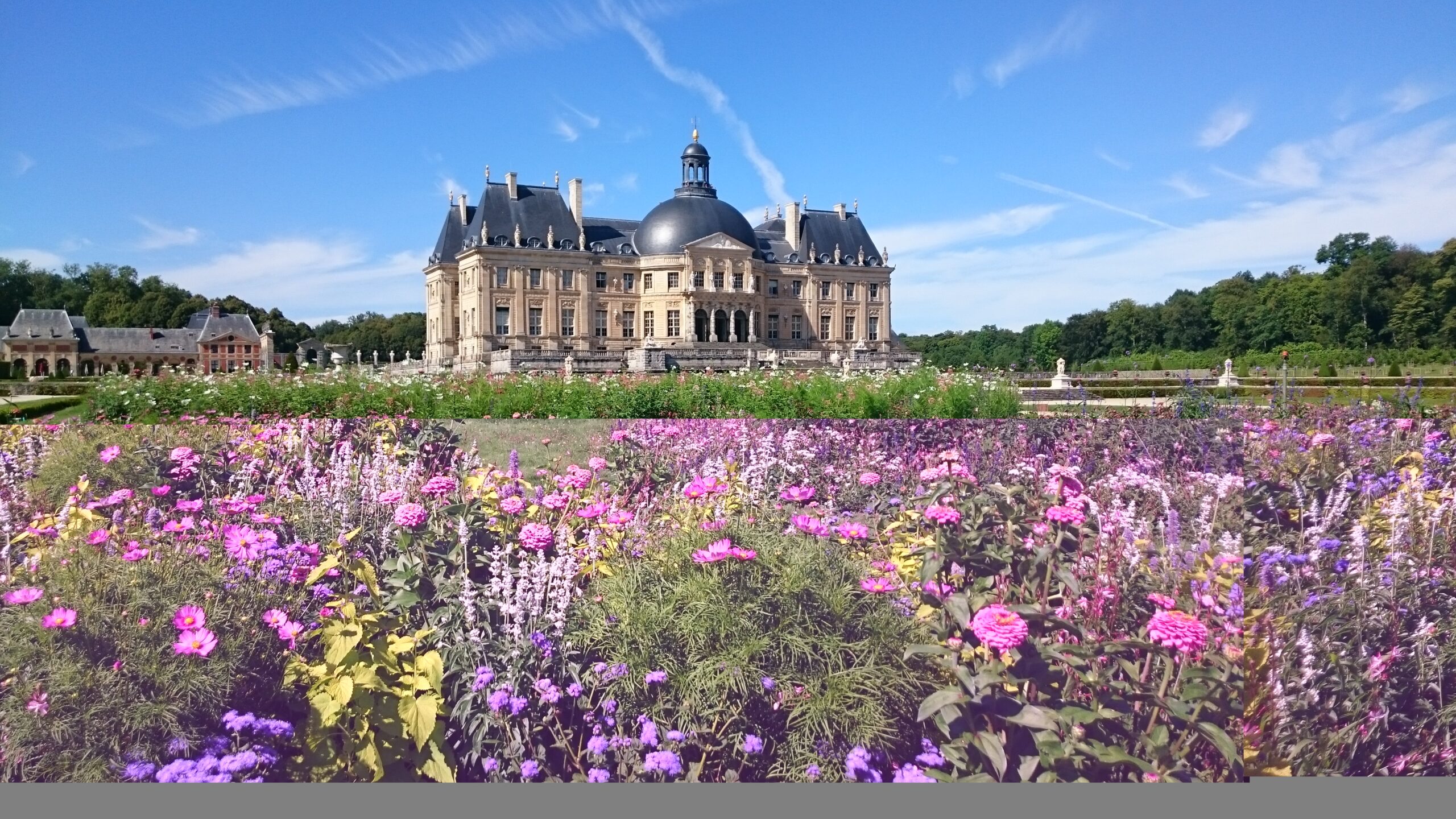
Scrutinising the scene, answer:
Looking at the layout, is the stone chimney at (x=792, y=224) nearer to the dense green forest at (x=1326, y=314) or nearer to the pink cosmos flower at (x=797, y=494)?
the dense green forest at (x=1326, y=314)

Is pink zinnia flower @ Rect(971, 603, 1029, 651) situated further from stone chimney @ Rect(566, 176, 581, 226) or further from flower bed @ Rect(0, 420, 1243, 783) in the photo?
stone chimney @ Rect(566, 176, 581, 226)

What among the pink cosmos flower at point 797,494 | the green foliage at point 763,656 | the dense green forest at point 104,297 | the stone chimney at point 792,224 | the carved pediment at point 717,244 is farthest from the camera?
the stone chimney at point 792,224

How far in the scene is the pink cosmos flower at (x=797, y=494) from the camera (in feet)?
11.4

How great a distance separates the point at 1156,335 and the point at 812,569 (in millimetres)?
21309

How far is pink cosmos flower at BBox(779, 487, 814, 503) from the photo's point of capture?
3484 millimetres

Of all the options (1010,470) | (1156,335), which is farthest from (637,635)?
(1156,335)

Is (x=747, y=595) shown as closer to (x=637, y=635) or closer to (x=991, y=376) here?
(x=637, y=635)

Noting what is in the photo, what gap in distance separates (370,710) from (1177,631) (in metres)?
1.95

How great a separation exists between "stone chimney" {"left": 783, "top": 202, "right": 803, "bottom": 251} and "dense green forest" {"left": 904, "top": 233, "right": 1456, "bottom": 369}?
28396 mm

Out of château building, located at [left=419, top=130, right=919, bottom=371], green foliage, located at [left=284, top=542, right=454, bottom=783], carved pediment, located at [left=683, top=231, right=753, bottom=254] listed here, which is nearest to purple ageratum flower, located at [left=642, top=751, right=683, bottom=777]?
green foliage, located at [left=284, top=542, right=454, bottom=783]

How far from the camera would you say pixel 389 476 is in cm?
352

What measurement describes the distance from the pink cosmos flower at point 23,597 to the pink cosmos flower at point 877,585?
2135 mm

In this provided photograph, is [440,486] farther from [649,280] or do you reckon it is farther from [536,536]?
[649,280]

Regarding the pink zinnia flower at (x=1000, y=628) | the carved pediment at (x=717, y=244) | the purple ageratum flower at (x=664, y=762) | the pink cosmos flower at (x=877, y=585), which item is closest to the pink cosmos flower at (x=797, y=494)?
the pink cosmos flower at (x=877, y=585)
